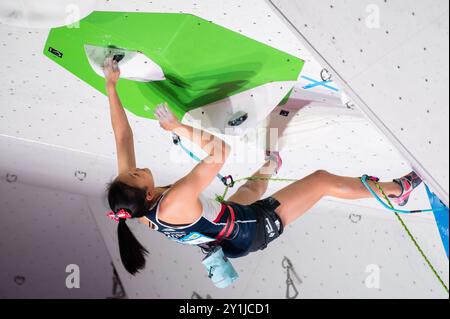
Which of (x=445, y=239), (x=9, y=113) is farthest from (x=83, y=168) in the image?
(x=445, y=239)

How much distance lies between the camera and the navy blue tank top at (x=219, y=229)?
2398 millimetres

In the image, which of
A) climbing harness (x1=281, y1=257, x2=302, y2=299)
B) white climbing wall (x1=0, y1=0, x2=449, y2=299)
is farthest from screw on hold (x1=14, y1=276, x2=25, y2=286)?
climbing harness (x1=281, y1=257, x2=302, y2=299)

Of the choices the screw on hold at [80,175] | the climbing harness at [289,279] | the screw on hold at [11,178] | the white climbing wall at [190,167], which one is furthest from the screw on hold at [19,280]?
the climbing harness at [289,279]

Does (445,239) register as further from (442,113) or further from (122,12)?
(122,12)

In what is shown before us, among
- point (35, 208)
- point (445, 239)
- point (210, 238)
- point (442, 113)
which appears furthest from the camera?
point (35, 208)

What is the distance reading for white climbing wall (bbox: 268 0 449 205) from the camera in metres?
1.83

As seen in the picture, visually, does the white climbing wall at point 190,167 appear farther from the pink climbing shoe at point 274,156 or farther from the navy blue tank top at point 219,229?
the navy blue tank top at point 219,229

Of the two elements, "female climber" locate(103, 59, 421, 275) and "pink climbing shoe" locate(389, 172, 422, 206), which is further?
"pink climbing shoe" locate(389, 172, 422, 206)

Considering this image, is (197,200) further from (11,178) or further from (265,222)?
(11,178)

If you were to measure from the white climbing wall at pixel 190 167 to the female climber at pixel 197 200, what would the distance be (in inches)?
9.1

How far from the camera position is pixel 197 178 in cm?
227

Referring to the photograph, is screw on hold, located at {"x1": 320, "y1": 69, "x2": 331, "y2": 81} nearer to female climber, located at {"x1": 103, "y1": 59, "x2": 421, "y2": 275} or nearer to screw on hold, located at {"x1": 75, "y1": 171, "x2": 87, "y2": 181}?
female climber, located at {"x1": 103, "y1": 59, "x2": 421, "y2": 275}

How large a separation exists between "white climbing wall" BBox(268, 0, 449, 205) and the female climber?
497 mm
